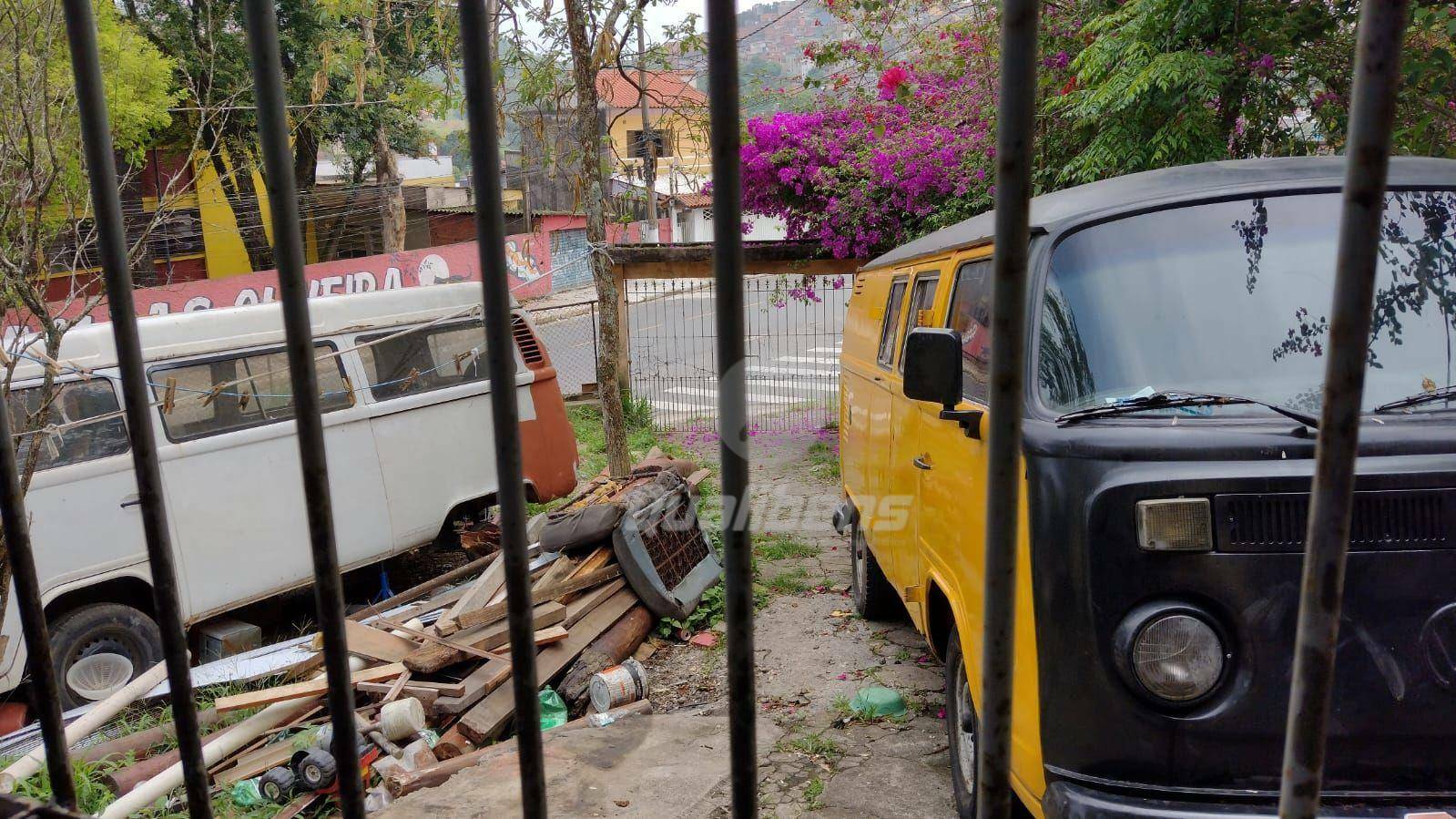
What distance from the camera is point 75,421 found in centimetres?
576

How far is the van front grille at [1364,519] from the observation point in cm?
224

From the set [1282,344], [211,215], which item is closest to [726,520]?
[1282,344]

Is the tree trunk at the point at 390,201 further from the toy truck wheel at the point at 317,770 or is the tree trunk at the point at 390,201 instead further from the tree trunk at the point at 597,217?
the toy truck wheel at the point at 317,770

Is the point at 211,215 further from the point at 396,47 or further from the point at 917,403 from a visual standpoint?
the point at 917,403

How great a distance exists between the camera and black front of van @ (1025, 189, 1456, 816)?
226 centimetres

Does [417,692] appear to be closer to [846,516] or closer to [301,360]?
[846,516]

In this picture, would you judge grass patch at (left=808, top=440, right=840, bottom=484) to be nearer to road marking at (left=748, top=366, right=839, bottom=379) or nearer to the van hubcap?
road marking at (left=748, top=366, right=839, bottom=379)

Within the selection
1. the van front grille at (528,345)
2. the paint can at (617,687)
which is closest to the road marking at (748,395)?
the van front grille at (528,345)

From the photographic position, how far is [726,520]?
3.48 feet

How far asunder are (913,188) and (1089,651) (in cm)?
790

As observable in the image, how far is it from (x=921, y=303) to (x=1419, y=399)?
2.20 m

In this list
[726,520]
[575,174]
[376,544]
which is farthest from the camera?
[575,174]

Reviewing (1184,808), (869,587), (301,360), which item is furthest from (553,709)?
(301,360)

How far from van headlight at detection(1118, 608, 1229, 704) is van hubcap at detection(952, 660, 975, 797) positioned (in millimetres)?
1075
